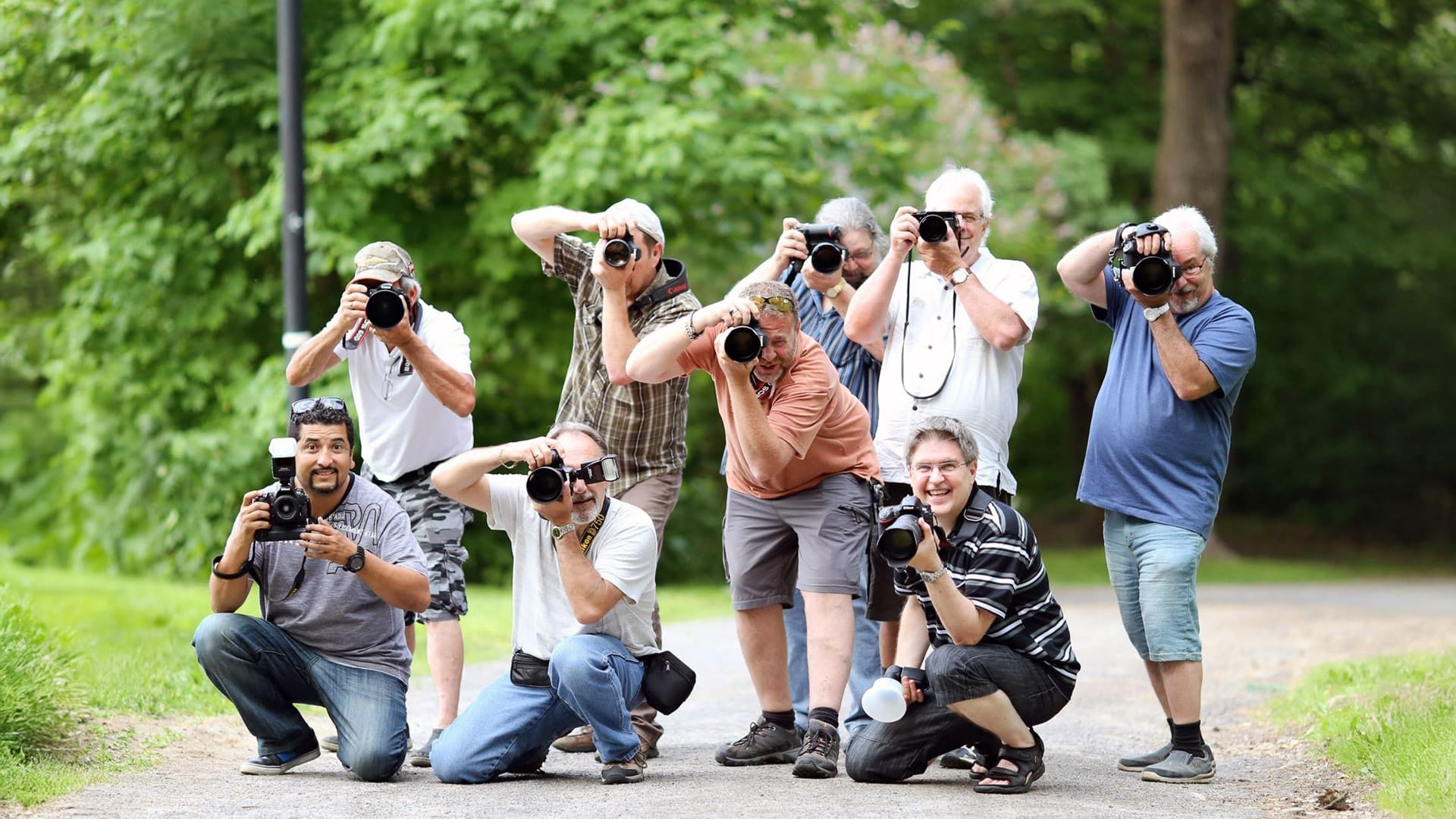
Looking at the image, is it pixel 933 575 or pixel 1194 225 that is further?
pixel 1194 225

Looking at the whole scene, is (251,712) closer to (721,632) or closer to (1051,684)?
(1051,684)

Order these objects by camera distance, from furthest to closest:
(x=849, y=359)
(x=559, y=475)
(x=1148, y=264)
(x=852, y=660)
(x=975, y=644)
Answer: (x=849, y=359) → (x=852, y=660) → (x=1148, y=264) → (x=975, y=644) → (x=559, y=475)

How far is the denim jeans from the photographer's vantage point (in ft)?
15.5

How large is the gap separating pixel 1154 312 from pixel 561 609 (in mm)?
2069

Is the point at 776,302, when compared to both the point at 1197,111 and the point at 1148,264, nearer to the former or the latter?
the point at 1148,264

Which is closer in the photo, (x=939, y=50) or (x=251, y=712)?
(x=251, y=712)

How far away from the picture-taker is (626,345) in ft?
17.6

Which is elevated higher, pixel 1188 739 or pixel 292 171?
pixel 292 171

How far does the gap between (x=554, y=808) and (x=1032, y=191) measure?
1265 cm

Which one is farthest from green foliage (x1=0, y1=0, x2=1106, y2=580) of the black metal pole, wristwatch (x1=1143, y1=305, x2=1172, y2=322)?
wristwatch (x1=1143, y1=305, x2=1172, y2=322)

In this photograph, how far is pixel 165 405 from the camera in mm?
12328

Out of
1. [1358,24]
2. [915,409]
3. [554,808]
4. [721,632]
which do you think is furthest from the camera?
[1358,24]

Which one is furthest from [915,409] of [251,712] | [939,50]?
[939,50]

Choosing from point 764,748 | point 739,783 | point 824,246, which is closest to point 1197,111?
point 824,246
